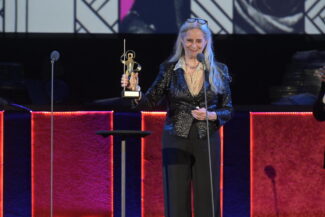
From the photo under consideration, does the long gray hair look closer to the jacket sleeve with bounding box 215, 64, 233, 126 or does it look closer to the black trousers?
the jacket sleeve with bounding box 215, 64, 233, 126

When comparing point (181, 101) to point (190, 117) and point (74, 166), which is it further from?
point (74, 166)

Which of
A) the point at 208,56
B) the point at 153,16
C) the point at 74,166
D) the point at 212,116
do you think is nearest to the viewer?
the point at 212,116

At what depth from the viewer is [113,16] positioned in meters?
5.24

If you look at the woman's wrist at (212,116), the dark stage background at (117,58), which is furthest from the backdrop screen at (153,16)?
the woman's wrist at (212,116)

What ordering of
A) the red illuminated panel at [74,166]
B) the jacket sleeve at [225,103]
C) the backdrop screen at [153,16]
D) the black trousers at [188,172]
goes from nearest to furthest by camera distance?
the black trousers at [188,172] → the jacket sleeve at [225,103] → the red illuminated panel at [74,166] → the backdrop screen at [153,16]

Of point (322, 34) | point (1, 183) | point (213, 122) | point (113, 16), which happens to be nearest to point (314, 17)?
point (322, 34)

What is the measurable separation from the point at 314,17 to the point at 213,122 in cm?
244

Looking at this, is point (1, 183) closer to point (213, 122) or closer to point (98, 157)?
point (98, 157)

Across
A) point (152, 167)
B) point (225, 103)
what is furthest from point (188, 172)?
point (152, 167)

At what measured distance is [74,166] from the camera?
14.8 ft

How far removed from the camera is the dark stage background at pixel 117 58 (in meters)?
5.19

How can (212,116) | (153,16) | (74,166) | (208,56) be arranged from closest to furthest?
(212,116)
(208,56)
(74,166)
(153,16)

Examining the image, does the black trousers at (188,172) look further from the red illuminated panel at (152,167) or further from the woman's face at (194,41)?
the red illuminated panel at (152,167)

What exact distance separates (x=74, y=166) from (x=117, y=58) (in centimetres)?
113
